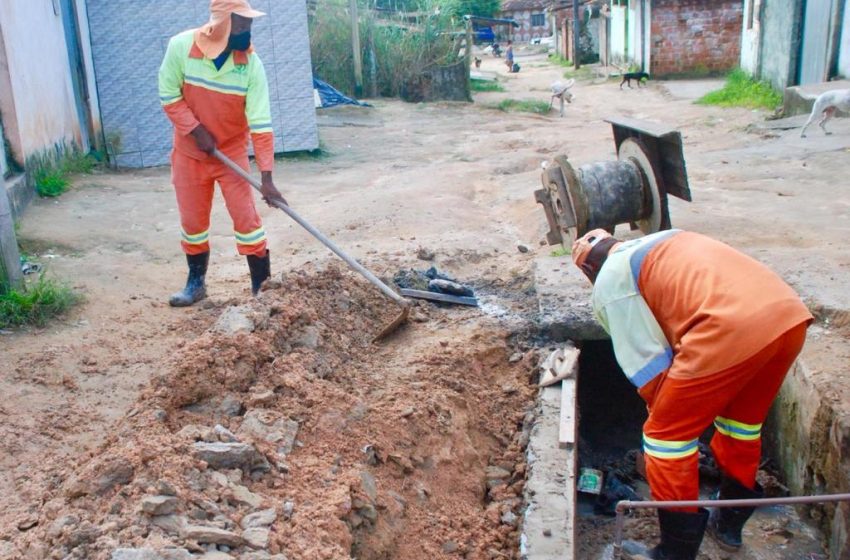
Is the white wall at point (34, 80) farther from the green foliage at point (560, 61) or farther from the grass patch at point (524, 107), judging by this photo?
the green foliage at point (560, 61)

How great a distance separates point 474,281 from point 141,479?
335 centimetres

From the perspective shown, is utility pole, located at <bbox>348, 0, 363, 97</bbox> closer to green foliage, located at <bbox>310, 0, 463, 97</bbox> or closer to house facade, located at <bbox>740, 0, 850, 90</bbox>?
green foliage, located at <bbox>310, 0, 463, 97</bbox>

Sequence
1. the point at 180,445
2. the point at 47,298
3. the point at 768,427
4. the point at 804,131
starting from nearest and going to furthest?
the point at 180,445 → the point at 768,427 → the point at 47,298 → the point at 804,131

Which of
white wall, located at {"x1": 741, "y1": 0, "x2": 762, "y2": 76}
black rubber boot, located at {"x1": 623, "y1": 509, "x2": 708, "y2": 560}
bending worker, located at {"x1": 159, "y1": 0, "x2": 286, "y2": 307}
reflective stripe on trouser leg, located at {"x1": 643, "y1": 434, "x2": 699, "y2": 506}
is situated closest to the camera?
reflective stripe on trouser leg, located at {"x1": 643, "y1": 434, "x2": 699, "y2": 506}

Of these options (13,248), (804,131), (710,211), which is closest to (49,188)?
(13,248)

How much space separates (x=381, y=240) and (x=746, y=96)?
38.8 ft

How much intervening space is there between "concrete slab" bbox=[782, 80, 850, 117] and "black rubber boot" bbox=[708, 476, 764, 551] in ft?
33.3

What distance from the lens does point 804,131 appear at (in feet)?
36.8

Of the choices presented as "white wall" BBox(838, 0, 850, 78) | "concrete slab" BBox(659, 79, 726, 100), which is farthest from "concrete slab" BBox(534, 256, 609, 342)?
"concrete slab" BBox(659, 79, 726, 100)

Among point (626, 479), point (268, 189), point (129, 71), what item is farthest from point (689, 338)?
point (129, 71)

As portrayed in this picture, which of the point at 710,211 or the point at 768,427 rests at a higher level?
the point at 710,211

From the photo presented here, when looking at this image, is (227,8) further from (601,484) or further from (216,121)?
(601,484)

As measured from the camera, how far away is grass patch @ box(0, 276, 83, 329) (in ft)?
16.2

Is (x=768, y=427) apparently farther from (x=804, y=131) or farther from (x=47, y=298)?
(x=804, y=131)
